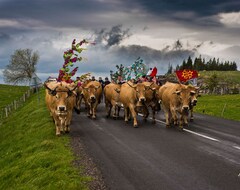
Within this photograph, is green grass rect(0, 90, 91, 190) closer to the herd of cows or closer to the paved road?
the paved road

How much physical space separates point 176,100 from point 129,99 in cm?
258

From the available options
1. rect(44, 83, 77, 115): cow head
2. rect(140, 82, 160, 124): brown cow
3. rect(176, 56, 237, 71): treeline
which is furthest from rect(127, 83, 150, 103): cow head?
rect(176, 56, 237, 71): treeline

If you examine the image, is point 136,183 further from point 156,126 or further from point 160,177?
point 156,126

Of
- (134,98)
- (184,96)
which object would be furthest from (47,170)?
(134,98)

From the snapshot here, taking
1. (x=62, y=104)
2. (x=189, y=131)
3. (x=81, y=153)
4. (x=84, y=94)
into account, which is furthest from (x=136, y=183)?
(x=84, y=94)

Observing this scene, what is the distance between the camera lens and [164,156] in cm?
1053

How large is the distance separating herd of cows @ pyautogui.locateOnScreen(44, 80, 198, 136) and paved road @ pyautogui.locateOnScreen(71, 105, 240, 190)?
81 centimetres

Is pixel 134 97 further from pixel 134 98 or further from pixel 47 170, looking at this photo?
pixel 47 170

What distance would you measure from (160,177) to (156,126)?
8.59m

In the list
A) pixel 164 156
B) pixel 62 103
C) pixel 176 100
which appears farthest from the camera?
pixel 176 100

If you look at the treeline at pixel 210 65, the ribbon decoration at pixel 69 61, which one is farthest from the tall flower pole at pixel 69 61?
the treeline at pixel 210 65

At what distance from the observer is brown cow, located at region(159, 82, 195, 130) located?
1528 cm

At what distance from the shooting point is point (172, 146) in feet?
39.5

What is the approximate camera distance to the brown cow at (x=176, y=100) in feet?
50.1
